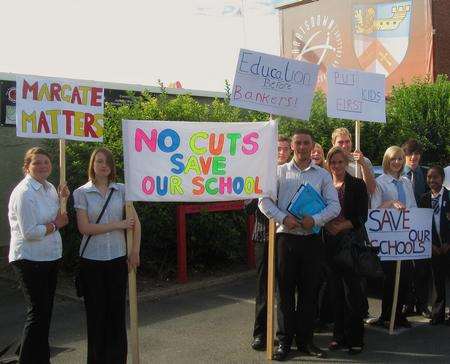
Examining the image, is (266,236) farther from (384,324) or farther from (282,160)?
(384,324)

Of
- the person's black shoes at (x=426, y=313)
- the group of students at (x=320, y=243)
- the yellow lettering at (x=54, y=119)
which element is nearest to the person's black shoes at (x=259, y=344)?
the group of students at (x=320, y=243)

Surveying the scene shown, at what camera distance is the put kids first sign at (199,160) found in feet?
15.1

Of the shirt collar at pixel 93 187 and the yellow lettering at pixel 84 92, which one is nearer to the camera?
the shirt collar at pixel 93 187

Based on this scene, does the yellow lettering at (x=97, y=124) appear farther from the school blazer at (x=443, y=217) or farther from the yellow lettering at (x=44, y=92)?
the school blazer at (x=443, y=217)

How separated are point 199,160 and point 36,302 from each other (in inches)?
67.1

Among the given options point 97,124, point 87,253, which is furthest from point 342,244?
point 97,124

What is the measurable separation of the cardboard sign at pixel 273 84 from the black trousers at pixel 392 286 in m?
1.82

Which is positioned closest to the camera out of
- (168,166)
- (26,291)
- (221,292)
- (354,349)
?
(26,291)

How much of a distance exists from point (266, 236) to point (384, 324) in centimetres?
176

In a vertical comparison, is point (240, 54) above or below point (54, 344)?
above

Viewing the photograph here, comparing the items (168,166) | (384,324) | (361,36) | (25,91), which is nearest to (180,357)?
(168,166)

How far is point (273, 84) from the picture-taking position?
5.24m

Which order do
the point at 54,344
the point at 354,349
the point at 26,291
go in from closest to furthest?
the point at 26,291 → the point at 354,349 → the point at 54,344

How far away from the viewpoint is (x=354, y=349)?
16.8 feet
